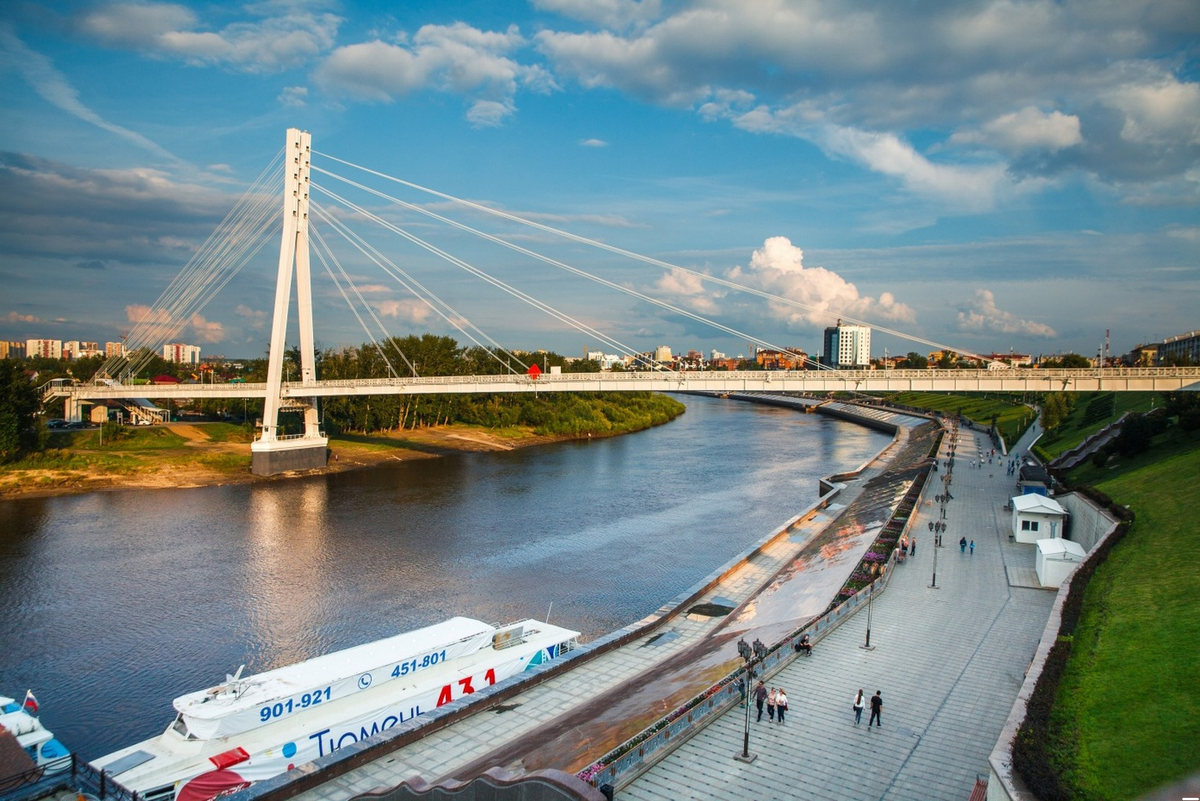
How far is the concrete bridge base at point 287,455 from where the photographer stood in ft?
119

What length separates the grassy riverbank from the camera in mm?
33156

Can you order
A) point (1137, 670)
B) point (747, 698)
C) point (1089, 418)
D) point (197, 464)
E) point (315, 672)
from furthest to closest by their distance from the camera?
point (1089, 418)
point (197, 464)
point (315, 672)
point (747, 698)
point (1137, 670)

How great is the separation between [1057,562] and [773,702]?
875cm

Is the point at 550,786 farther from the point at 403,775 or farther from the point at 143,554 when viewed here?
the point at 143,554

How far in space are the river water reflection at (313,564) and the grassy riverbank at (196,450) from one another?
2.19 metres

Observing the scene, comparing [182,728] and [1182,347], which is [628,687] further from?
[1182,347]

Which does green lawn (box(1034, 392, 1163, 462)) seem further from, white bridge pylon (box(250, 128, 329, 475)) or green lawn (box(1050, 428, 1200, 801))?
white bridge pylon (box(250, 128, 329, 475))

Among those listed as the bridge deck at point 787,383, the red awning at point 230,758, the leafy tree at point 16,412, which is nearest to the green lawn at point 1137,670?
the red awning at point 230,758

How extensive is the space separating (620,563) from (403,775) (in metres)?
12.8

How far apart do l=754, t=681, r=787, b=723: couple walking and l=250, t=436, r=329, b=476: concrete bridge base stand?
3244cm

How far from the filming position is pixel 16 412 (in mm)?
33531

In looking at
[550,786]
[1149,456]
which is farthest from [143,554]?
[1149,456]

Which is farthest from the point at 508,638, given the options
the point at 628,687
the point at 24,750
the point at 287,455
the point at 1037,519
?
the point at 287,455

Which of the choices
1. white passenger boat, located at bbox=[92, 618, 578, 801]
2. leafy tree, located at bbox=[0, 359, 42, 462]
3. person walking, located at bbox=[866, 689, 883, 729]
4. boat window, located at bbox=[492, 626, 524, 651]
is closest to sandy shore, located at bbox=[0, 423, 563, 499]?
leafy tree, located at bbox=[0, 359, 42, 462]
